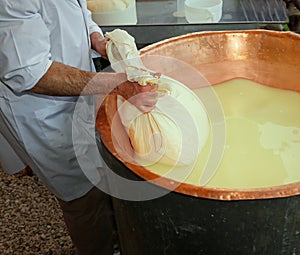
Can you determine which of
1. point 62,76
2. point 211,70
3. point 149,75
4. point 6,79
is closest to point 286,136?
point 211,70

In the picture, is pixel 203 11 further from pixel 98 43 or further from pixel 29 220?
pixel 29 220

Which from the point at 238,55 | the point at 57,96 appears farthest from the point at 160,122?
the point at 238,55

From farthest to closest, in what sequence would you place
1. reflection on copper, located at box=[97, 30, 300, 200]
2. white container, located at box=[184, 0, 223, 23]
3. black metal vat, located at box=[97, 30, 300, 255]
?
white container, located at box=[184, 0, 223, 23], reflection on copper, located at box=[97, 30, 300, 200], black metal vat, located at box=[97, 30, 300, 255]

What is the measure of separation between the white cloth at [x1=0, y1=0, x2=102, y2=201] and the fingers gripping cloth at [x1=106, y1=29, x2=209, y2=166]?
189 millimetres

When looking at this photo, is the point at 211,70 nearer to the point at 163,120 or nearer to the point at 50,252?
the point at 163,120

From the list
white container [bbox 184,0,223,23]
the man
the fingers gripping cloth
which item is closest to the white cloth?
the man

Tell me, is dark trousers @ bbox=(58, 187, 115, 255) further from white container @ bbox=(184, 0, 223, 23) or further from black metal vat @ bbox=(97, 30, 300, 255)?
white container @ bbox=(184, 0, 223, 23)

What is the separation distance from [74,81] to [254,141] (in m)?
0.55

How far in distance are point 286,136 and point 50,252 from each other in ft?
3.68

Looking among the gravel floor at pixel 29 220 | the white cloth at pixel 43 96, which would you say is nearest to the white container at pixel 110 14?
the white cloth at pixel 43 96

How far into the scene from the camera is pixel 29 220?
2.07m

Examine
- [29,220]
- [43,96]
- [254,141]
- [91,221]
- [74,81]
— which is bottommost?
[29,220]

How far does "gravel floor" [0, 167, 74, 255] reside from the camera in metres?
1.94

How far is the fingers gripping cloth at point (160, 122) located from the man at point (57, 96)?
0.04m
